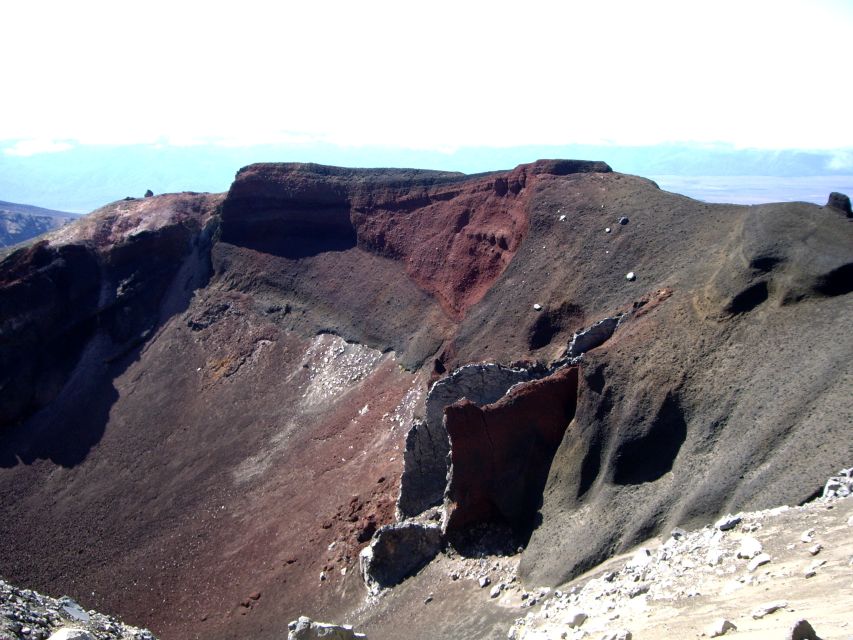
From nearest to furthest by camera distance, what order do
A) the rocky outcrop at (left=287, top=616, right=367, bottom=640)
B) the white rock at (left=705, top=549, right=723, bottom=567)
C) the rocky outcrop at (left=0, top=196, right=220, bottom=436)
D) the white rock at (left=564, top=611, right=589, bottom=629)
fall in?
the white rock at (left=705, top=549, right=723, bottom=567), the white rock at (left=564, top=611, right=589, bottom=629), the rocky outcrop at (left=287, top=616, right=367, bottom=640), the rocky outcrop at (left=0, top=196, right=220, bottom=436)

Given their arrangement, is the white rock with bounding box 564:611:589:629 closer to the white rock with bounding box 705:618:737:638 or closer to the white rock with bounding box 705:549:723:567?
the white rock with bounding box 705:549:723:567

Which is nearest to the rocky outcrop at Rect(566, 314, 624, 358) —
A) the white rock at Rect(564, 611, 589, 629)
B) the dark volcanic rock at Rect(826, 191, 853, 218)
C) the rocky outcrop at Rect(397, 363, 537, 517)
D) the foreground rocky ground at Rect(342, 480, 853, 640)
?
the rocky outcrop at Rect(397, 363, 537, 517)

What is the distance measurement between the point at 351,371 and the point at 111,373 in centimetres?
1700

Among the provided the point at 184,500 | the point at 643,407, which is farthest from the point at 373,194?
the point at 643,407

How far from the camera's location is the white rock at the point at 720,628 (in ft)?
32.7

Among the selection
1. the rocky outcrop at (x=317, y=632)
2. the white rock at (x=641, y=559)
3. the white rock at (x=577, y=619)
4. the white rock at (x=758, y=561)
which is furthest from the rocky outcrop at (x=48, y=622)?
the white rock at (x=758, y=561)

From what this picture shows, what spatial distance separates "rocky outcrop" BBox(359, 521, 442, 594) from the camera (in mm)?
21781

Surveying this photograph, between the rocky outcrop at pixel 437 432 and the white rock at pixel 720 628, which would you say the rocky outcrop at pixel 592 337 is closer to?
the rocky outcrop at pixel 437 432

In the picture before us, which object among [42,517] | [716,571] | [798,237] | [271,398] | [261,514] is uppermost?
[798,237]

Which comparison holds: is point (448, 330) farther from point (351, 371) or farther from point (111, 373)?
point (111, 373)

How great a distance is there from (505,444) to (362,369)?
15.8 m

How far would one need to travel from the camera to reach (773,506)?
45.3 feet

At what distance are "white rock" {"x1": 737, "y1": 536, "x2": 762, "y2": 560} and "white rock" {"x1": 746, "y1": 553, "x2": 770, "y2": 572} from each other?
0.81ft

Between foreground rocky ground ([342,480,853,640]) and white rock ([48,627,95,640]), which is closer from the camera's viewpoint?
foreground rocky ground ([342,480,853,640])
